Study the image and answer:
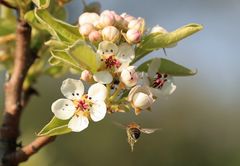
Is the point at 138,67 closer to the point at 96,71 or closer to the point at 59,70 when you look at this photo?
the point at 96,71

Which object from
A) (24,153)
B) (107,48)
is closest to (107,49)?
(107,48)

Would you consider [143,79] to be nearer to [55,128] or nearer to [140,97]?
[140,97]

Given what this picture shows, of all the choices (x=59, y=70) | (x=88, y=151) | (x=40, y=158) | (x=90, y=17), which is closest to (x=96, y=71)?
(x=90, y=17)

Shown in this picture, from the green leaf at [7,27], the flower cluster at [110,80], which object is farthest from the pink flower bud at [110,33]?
the green leaf at [7,27]

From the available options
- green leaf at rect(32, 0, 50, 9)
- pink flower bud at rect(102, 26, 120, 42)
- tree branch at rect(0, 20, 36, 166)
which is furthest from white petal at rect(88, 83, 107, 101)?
tree branch at rect(0, 20, 36, 166)

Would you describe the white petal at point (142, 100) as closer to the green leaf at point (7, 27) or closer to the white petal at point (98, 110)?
the white petal at point (98, 110)

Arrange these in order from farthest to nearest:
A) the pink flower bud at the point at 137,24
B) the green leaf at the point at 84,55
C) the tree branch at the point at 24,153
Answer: the tree branch at the point at 24,153 → the pink flower bud at the point at 137,24 → the green leaf at the point at 84,55

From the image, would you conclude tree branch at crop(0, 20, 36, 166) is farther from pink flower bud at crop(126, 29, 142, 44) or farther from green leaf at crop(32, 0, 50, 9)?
pink flower bud at crop(126, 29, 142, 44)
